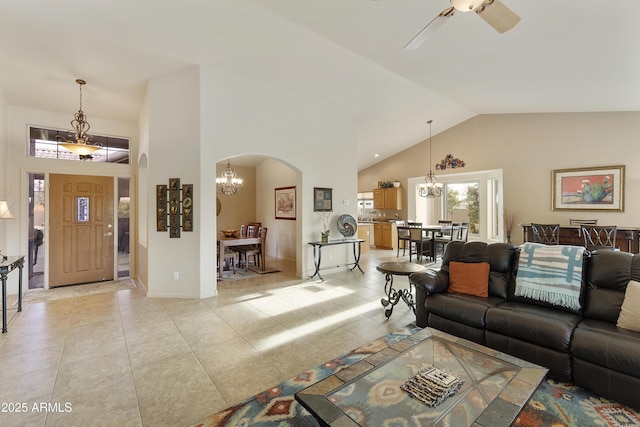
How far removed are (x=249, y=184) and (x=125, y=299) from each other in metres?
5.24

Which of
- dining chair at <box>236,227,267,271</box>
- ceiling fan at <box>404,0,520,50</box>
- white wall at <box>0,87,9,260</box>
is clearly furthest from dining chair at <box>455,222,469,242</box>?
white wall at <box>0,87,9,260</box>

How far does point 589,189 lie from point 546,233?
4.39 ft

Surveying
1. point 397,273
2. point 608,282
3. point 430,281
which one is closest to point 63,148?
point 397,273

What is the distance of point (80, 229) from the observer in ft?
18.4

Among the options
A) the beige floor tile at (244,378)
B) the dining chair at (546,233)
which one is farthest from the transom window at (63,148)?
the dining chair at (546,233)

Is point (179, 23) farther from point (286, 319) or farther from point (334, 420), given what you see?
point (334, 420)

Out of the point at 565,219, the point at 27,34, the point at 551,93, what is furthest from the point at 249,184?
the point at 565,219

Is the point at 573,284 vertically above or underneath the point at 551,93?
underneath

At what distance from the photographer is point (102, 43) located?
3607 mm

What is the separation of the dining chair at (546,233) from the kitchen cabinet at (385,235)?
401cm

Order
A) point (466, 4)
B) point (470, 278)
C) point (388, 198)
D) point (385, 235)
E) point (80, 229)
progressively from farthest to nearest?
point (388, 198) < point (385, 235) < point (80, 229) < point (470, 278) < point (466, 4)

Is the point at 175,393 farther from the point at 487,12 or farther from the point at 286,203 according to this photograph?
the point at 286,203

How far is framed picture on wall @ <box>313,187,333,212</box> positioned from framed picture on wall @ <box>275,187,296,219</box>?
1.68 metres

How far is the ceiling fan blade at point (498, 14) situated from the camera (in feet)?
7.29
